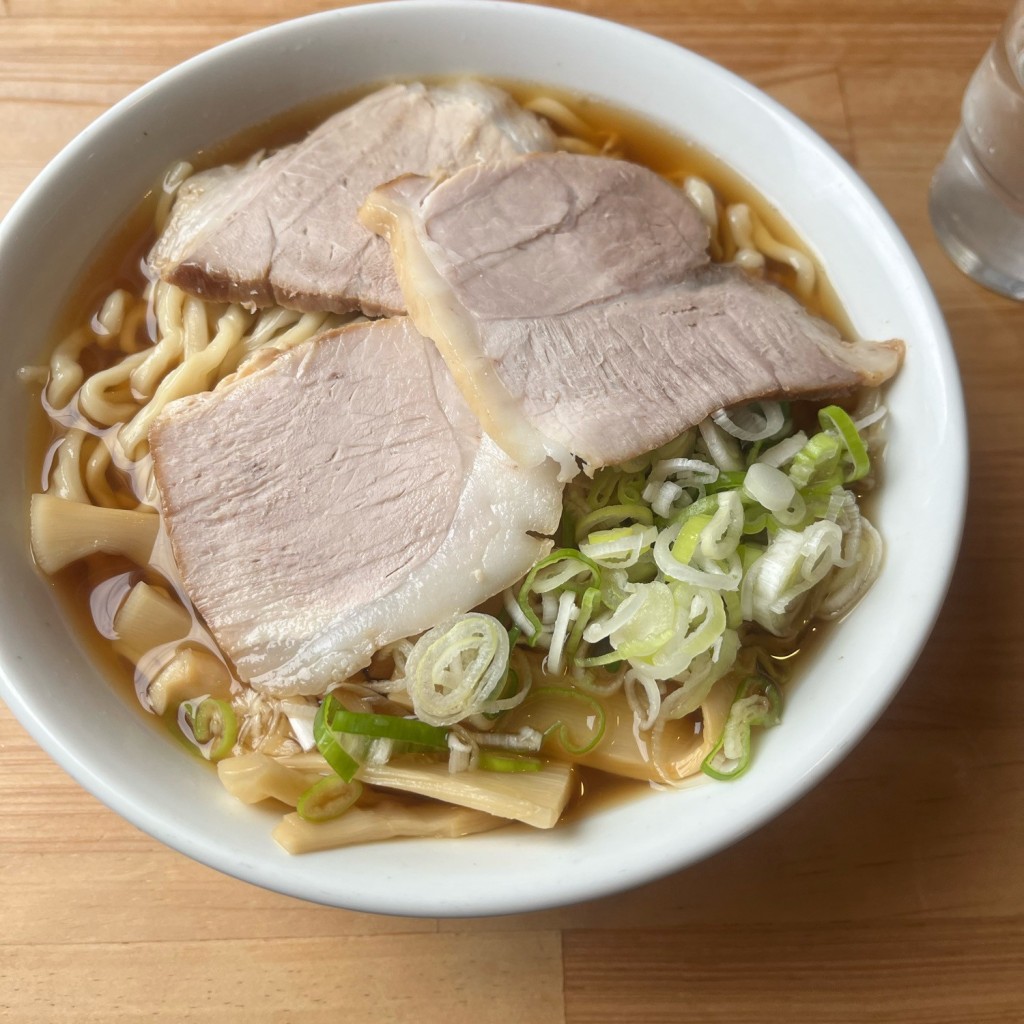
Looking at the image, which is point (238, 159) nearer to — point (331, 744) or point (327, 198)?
point (327, 198)

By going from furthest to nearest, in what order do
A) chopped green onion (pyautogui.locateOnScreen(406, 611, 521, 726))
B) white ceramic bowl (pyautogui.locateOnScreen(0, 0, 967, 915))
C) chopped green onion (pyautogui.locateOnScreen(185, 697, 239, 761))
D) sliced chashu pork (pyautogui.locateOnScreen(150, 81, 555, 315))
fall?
1. sliced chashu pork (pyautogui.locateOnScreen(150, 81, 555, 315))
2. chopped green onion (pyautogui.locateOnScreen(185, 697, 239, 761))
3. chopped green onion (pyautogui.locateOnScreen(406, 611, 521, 726))
4. white ceramic bowl (pyautogui.locateOnScreen(0, 0, 967, 915))

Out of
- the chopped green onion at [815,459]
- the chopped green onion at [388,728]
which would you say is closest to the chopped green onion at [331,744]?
the chopped green onion at [388,728]

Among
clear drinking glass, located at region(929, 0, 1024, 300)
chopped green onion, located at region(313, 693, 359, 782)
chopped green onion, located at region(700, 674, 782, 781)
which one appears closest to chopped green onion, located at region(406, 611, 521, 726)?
chopped green onion, located at region(313, 693, 359, 782)

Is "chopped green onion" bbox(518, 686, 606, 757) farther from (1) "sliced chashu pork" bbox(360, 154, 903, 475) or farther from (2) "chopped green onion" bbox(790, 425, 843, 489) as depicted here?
(2) "chopped green onion" bbox(790, 425, 843, 489)

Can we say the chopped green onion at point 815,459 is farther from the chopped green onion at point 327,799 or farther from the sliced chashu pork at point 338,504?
the chopped green onion at point 327,799

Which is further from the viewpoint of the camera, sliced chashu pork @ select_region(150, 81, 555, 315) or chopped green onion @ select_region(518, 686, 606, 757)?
sliced chashu pork @ select_region(150, 81, 555, 315)

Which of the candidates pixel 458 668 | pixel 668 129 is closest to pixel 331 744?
pixel 458 668

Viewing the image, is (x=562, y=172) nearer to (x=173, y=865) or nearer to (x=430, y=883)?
(x=430, y=883)
